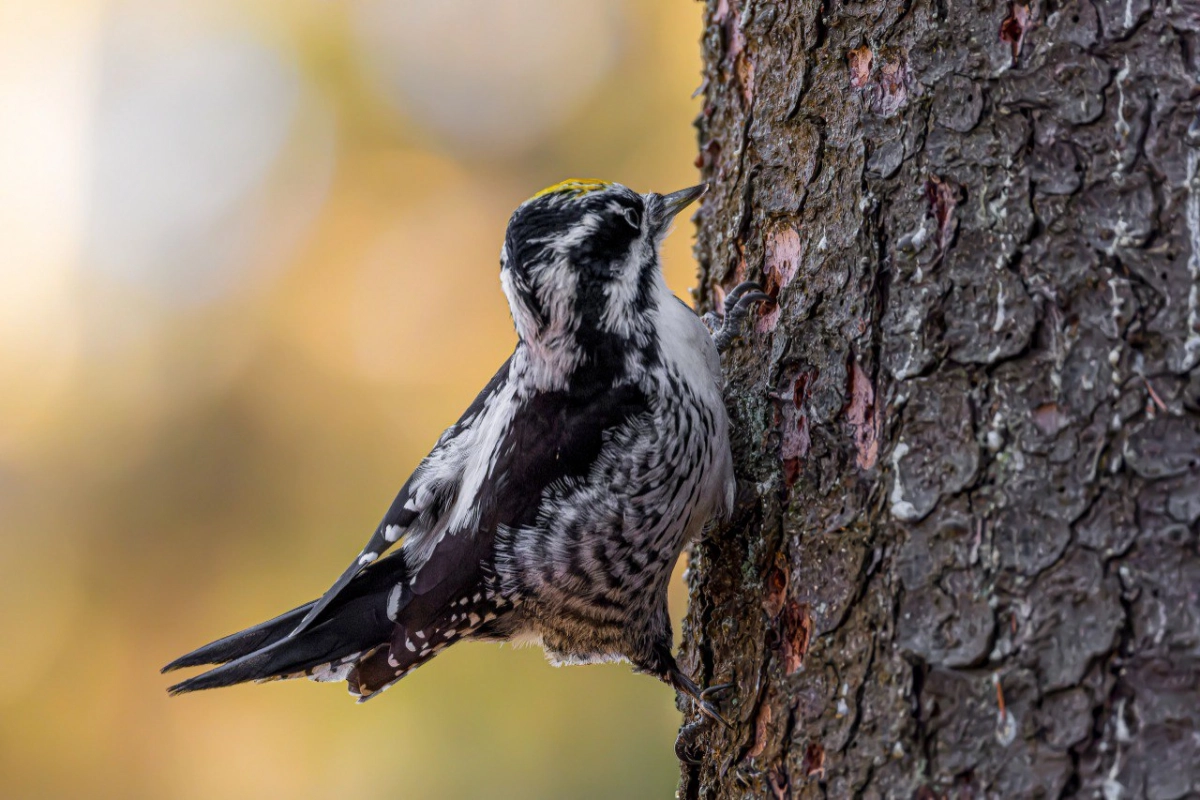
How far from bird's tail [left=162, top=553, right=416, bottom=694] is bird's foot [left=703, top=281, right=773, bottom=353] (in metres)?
1.00

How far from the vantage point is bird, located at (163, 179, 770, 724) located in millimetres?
2244

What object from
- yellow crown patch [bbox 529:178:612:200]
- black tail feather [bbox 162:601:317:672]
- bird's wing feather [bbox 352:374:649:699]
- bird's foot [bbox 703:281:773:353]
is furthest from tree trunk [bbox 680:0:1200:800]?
black tail feather [bbox 162:601:317:672]

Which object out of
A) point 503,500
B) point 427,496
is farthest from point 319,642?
point 503,500

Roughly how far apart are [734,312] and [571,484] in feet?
1.83

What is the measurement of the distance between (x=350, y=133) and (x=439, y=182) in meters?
0.57

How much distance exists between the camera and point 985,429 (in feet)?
5.24

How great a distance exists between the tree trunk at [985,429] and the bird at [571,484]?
0.25 m

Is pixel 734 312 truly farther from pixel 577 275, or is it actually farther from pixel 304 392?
pixel 304 392

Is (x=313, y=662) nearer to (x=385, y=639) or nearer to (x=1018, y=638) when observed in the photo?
(x=385, y=639)

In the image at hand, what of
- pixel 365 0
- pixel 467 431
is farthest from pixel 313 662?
pixel 365 0

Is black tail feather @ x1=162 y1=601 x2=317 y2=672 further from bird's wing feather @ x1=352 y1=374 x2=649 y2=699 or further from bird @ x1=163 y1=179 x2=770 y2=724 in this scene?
bird's wing feather @ x1=352 y1=374 x2=649 y2=699

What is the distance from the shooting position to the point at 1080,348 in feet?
5.08

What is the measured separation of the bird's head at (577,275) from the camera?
2285 millimetres

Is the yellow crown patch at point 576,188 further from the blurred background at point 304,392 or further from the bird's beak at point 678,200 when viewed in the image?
the blurred background at point 304,392
